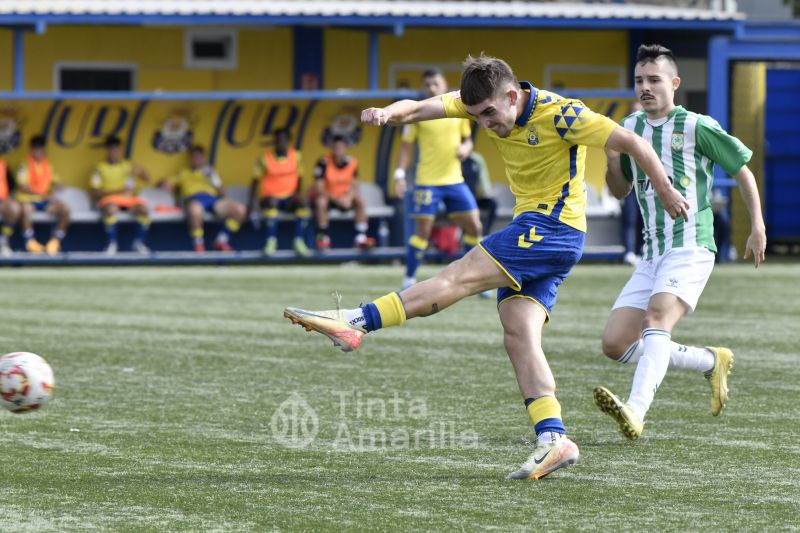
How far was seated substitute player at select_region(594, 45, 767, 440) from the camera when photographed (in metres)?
7.11

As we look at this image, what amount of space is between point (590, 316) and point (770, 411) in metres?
5.30

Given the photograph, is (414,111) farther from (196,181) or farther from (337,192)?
(196,181)

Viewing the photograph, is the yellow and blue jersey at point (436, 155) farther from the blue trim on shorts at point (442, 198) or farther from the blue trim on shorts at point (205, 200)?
the blue trim on shorts at point (205, 200)

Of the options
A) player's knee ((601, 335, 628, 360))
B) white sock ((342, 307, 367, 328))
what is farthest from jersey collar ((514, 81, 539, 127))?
player's knee ((601, 335, 628, 360))

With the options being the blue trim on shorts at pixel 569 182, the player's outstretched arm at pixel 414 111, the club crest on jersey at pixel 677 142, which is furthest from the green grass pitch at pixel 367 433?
the player's outstretched arm at pixel 414 111

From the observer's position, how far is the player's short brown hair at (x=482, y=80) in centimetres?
602

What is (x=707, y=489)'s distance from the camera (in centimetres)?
588

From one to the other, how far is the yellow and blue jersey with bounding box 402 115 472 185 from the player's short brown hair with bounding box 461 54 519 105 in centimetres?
865

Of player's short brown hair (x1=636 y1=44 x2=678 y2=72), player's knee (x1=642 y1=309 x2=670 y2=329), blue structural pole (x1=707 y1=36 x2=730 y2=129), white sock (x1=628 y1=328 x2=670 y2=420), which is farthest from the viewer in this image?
blue structural pole (x1=707 y1=36 x2=730 y2=129)

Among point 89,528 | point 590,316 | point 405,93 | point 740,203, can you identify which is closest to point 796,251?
point 740,203

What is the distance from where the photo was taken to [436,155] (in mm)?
14797

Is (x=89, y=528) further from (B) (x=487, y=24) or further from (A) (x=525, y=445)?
(B) (x=487, y=24)

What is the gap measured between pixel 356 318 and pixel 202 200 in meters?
15.2

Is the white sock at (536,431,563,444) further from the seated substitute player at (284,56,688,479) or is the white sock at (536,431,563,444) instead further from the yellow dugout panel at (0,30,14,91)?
the yellow dugout panel at (0,30,14,91)
